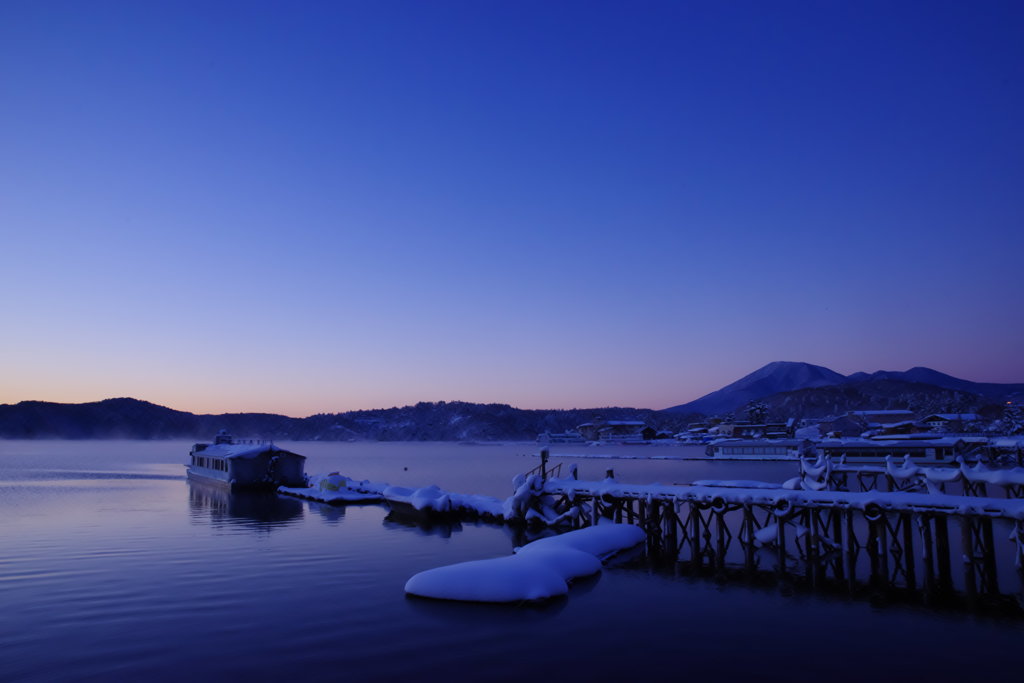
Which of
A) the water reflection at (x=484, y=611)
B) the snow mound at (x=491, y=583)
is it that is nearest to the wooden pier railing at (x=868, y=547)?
the snow mound at (x=491, y=583)

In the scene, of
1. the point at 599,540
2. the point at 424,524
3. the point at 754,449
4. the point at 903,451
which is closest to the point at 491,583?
the point at 599,540

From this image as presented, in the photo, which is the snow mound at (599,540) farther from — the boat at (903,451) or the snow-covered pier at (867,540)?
the boat at (903,451)

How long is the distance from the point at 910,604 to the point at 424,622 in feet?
53.6

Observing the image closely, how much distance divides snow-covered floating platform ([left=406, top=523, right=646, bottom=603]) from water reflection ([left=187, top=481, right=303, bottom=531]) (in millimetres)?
22420

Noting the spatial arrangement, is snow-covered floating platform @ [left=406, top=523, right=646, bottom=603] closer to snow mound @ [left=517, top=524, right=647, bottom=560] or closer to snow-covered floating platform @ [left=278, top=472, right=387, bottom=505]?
snow mound @ [left=517, top=524, right=647, bottom=560]

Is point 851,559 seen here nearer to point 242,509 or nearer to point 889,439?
point 242,509

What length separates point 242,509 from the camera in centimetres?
5034

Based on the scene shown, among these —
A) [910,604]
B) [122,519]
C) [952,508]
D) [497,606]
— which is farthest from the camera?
[122,519]

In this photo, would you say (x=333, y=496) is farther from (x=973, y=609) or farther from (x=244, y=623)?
(x=973, y=609)

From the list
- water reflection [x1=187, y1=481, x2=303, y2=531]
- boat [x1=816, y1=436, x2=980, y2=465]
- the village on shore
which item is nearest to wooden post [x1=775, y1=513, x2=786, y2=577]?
the village on shore

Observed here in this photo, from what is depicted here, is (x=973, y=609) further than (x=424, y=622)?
Yes

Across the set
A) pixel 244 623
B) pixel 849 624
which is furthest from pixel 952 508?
pixel 244 623

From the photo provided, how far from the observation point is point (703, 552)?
3102 centimetres

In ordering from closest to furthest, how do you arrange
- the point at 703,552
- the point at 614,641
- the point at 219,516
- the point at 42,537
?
the point at 614,641 → the point at 703,552 → the point at 42,537 → the point at 219,516
